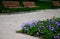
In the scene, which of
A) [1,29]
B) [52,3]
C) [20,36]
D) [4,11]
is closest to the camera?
[20,36]

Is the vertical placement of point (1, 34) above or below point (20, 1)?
above

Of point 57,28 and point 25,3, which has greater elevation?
point 57,28

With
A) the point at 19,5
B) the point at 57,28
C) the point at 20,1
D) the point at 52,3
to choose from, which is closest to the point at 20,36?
the point at 57,28

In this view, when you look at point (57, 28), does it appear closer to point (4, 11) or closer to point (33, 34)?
point (33, 34)

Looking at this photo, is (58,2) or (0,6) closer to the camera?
(0,6)

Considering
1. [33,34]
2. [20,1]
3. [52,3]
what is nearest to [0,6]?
[20,1]

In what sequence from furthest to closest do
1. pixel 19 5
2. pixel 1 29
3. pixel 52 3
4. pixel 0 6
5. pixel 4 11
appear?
pixel 52 3
pixel 19 5
pixel 0 6
pixel 4 11
pixel 1 29

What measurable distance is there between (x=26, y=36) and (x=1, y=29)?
1594mm

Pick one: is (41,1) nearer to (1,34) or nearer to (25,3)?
(25,3)

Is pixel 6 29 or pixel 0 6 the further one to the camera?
pixel 0 6

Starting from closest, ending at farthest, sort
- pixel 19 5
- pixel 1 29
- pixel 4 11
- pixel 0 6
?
pixel 1 29 < pixel 4 11 < pixel 0 6 < pixel 19 5

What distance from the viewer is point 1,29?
9492mm

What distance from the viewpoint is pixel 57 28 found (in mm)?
8406

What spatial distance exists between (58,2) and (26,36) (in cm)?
1454
